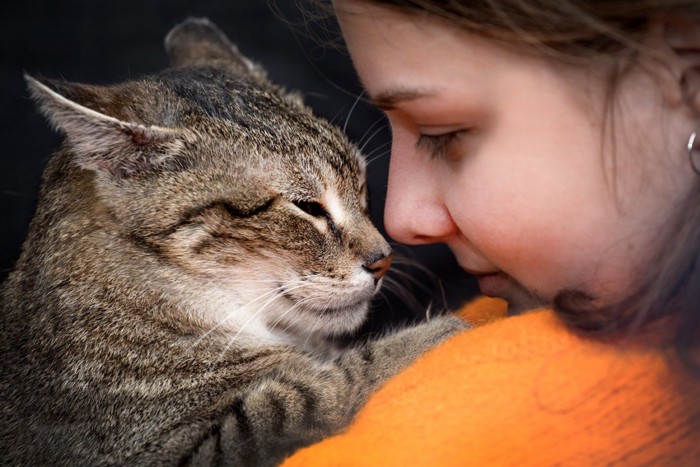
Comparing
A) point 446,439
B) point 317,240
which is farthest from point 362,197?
point 446,439

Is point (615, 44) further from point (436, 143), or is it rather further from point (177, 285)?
point (177, 285)

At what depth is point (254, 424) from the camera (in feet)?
3.88

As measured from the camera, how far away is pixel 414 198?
1.32m

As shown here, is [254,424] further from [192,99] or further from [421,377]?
[192,99]

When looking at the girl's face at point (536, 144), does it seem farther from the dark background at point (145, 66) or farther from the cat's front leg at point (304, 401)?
the dark background at point (145, 66)

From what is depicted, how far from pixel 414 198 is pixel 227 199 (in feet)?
1.05

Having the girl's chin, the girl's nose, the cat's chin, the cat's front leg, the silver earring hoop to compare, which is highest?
the silver earring hoop

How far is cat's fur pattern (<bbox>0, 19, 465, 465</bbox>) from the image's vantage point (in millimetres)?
1258

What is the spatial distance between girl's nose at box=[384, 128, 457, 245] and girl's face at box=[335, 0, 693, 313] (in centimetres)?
6

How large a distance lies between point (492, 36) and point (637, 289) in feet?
1.33

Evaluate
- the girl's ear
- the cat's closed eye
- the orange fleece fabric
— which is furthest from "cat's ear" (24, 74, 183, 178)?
the girl's ear

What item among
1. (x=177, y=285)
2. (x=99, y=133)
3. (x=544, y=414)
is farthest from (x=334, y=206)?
(x=544, y=414)

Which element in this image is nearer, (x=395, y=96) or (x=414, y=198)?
(x=395, y=96)

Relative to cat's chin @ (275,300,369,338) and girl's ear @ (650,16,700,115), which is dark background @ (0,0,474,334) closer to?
cat's chin @ (275,300,369,338)
